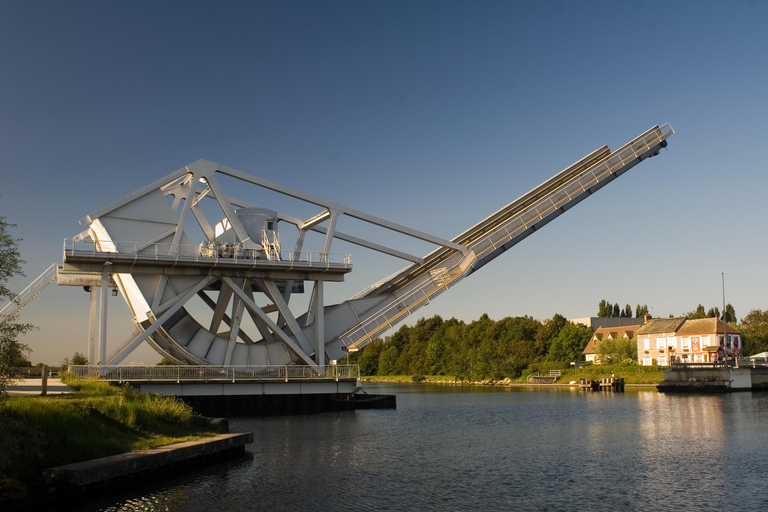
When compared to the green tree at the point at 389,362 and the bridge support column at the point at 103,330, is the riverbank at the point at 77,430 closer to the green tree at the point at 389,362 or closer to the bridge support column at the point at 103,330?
the bridge support column at the point at 103,330

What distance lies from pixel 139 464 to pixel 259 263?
52.4 ft

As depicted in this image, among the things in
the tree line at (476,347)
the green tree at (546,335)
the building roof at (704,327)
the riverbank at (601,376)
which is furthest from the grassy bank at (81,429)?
the green tree at (546,335)

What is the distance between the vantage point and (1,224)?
38.0 ft

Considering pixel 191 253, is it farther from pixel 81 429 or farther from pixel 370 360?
pixel 370 360

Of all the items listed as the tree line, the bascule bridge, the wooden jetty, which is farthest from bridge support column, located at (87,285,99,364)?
the tree line

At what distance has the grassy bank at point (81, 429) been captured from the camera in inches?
442

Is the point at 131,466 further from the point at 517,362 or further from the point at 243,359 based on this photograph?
the point at 517,362

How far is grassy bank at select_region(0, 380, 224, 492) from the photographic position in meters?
11.2

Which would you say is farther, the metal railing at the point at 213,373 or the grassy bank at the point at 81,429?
the metal railing at the point at 213,373

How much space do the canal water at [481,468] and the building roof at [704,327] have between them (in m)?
40.5

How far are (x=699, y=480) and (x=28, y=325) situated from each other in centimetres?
1229

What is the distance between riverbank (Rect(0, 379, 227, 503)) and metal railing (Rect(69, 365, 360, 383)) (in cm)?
783

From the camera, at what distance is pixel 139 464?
1268cm

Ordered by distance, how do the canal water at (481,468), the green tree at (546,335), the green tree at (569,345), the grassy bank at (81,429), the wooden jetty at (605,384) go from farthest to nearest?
the green tree at (546,335) < the green tree at (569,345) < the wooden jetty at (605,384) < the canal water at (481,468) < the grassy bank at (81,429)
